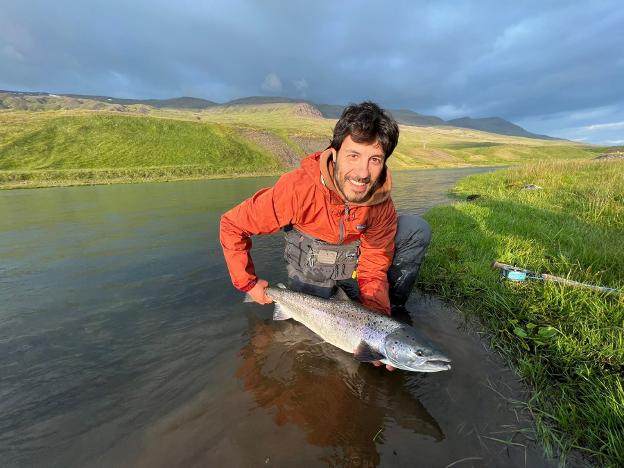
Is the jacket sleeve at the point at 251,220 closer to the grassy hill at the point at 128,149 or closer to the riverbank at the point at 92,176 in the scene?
the riverbank at the point at 92,176

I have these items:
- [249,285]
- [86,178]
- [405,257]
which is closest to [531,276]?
[405,257]

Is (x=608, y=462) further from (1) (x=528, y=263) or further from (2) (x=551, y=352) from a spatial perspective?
(1) (x=528, y=263)

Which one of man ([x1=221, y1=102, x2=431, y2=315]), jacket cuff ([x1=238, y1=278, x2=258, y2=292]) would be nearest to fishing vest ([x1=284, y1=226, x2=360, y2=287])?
man ([x1=221, y1=102, x2=431, y2=315])

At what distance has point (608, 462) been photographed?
9.10ft

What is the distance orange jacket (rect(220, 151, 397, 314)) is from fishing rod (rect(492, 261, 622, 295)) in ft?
8.82

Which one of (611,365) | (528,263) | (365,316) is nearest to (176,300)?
(365,316)

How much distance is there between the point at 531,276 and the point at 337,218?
4.06 meters

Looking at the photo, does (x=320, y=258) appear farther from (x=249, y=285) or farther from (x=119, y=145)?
(x=119, y=145)

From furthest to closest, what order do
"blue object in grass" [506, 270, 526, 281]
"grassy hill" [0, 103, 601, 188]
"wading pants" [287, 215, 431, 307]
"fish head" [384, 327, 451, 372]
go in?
1. "grassy hill" [0, 103, 601, 188]
2. "blue object in grass" [506, 270, 526, 281]
3. "wading pants" [287, 215, 431, 307]
4. "fish head" [384, 327, 451, 372]

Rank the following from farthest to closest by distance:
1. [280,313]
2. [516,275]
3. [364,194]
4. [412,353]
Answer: [516,275] → [280,313] → [364,194] → [412,353]

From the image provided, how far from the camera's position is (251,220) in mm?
4754

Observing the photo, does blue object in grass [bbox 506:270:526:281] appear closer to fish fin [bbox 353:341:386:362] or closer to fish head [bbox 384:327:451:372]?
fish head [bbox 384:327:451:372]

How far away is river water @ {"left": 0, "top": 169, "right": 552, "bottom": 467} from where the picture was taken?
3121 mm

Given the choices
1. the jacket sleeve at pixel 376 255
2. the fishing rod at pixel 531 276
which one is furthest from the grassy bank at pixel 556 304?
the jacket sleeve at pixel 376 255
